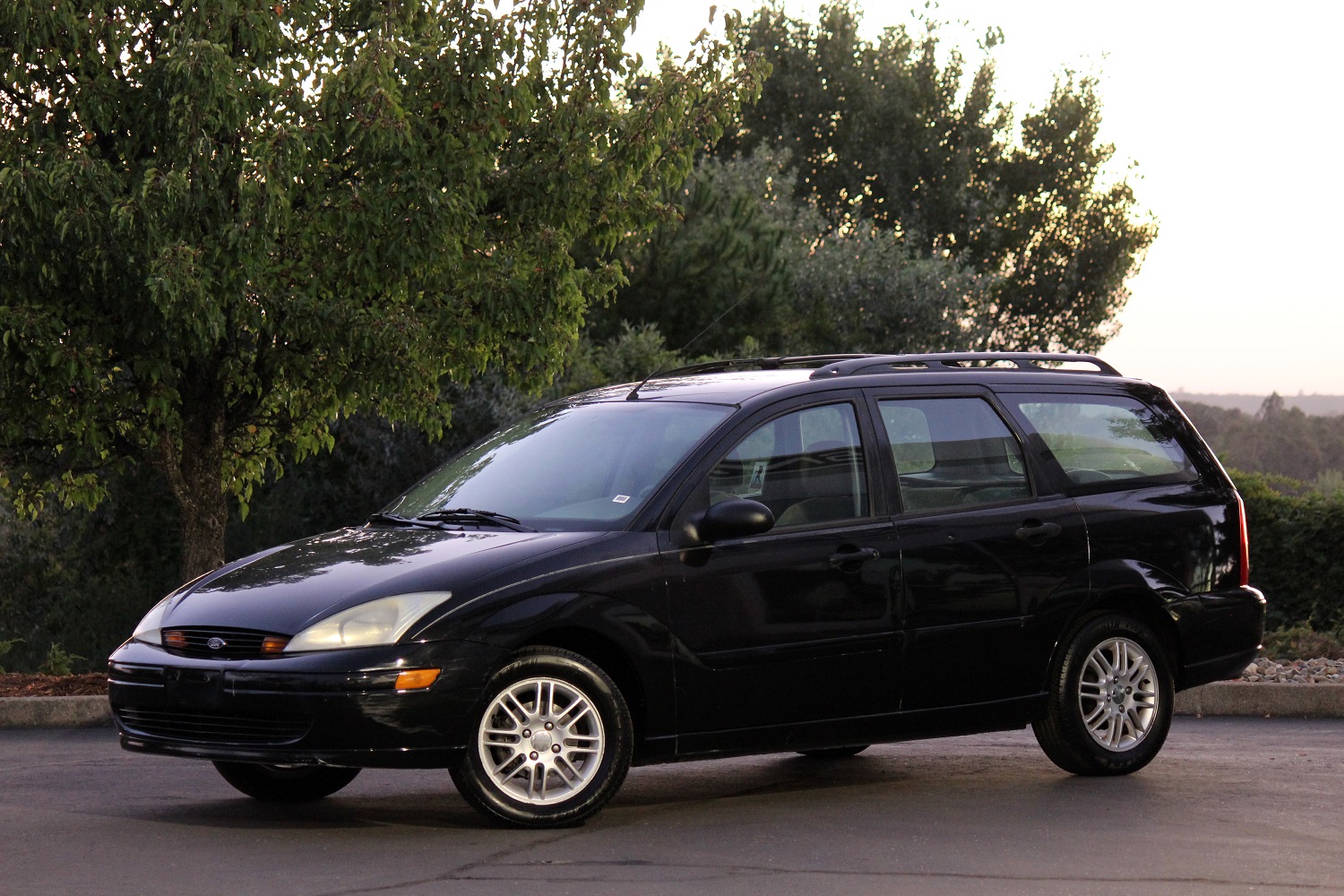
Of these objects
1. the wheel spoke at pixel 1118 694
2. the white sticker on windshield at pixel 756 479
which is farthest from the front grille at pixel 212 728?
the wheel spoke at pixel 1118 694

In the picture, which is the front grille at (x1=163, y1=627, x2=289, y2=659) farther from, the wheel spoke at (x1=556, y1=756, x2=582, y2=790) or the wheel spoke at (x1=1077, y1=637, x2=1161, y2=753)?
the wheel spoke at (x1=1077, y1=637, x2=1161, y2=753)

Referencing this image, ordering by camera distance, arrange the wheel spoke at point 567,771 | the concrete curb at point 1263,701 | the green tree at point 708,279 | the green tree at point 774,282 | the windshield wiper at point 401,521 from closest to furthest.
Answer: the wheel spoke at point 567,771 → the windshield wiper at point 401,521 → the concrete curb at point 1263,701 → the green tree at point 708,279 → the green tree at point 774,282

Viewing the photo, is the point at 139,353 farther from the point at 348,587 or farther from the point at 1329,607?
the point at 1329,607

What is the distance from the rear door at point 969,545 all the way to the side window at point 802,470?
181 millimetres

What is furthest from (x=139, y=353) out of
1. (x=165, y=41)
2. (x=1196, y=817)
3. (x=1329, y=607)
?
(x=1329, y=607)

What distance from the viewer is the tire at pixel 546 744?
6.59m

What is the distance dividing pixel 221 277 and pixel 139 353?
1.03 meters

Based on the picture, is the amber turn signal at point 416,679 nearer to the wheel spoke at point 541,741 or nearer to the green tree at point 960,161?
the wheel spoke at point 541,741

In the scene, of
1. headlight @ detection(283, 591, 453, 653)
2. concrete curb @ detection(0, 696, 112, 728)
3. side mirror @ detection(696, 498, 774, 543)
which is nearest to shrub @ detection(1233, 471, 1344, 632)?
concrete curb @ detection(0, 696, 112, 728)

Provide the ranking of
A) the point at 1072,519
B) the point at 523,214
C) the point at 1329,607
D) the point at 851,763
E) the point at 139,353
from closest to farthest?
1. the point at 1072,519
2. the point at 851,763
3. the point at 139,353
4. the point at 523,214
5. the point at 1329,607

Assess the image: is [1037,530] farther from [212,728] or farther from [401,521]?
[212,728]

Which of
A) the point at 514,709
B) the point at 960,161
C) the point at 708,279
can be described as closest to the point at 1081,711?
the point at 514,709

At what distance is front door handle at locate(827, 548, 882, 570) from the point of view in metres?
7.34

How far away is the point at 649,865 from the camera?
6.01m
